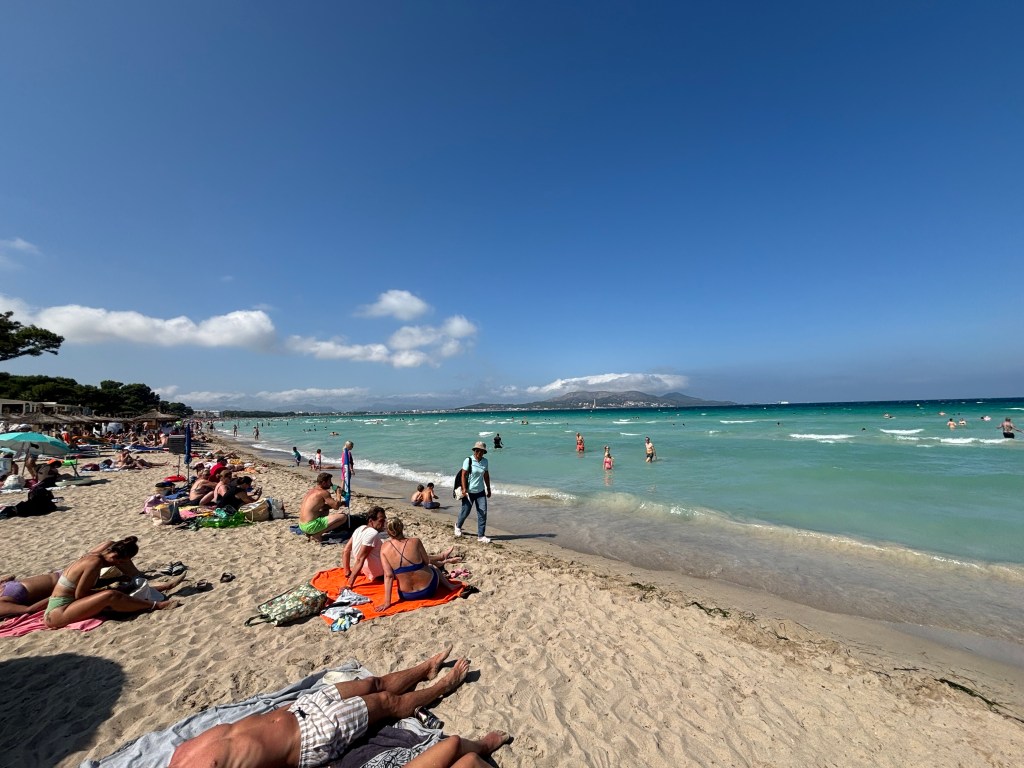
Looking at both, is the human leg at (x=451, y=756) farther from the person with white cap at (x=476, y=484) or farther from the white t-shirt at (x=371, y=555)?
the person with white cap at (x=476, y=484)

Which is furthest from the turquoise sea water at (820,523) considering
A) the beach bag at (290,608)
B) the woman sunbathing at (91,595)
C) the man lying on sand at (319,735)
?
the woman sunbathing at (91,595)

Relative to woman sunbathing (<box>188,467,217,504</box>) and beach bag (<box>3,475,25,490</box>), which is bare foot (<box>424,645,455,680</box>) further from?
beach bag (<box>3,475,25,490</box>)

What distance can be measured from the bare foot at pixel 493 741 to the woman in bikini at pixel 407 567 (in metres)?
2.44

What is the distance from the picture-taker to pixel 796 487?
45.4 ft

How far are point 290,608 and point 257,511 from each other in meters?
5.40

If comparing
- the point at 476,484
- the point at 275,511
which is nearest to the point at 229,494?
the point at 275,511

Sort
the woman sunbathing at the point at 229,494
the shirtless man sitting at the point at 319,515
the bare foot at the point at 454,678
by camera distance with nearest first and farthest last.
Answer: the bare foot at the point at 454,678
the shirtless man sitting at the point at 319,515
the woman sunbathing at the point at 229,494

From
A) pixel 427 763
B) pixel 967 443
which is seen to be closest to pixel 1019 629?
pixel 427 763

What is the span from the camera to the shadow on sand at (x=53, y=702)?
299 centimetres

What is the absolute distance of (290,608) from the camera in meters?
4.80

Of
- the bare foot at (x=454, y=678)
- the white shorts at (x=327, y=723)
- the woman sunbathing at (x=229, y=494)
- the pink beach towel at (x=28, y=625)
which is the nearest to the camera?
the white shorts at (x=327, y=723)

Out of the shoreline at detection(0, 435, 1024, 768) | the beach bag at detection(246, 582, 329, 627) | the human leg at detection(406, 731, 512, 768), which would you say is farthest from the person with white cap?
the human leg at detection(406, 731, 512, 768)

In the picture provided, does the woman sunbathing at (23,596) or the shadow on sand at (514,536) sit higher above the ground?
the woman sunbathing at (23,596)

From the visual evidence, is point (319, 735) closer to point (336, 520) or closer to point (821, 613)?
point (336, 520)
